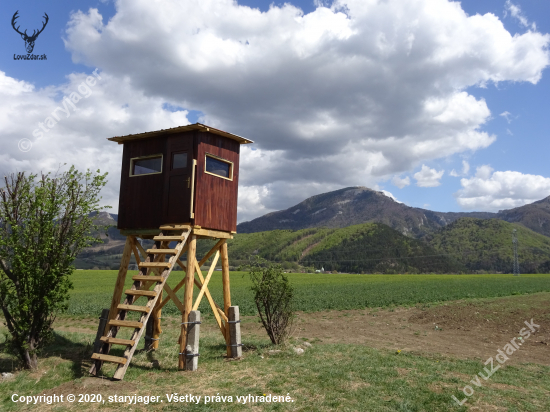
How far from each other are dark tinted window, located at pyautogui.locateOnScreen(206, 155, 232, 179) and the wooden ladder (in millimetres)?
2089

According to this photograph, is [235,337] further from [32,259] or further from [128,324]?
[32,259]

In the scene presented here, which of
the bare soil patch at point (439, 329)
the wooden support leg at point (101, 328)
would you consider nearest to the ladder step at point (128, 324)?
the wooden support leg at point (101, 328)

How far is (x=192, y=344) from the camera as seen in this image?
10.3m

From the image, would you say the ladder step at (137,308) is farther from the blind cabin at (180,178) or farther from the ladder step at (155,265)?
the blind cabin at (180,178)

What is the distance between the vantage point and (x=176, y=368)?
10.5m

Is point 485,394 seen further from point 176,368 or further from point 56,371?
point 56,371

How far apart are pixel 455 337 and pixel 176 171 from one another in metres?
13.9

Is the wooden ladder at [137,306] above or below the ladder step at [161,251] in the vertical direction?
below

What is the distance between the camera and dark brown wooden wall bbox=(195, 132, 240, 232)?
11.9 meters

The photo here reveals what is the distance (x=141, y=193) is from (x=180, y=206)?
5.73 feet

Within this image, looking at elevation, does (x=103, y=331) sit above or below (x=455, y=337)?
above

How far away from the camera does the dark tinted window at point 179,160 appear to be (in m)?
12.0

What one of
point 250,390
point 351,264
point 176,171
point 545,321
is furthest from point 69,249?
point 351,264

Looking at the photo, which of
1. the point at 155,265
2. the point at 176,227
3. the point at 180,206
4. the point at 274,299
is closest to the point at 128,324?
the point at 155,265
